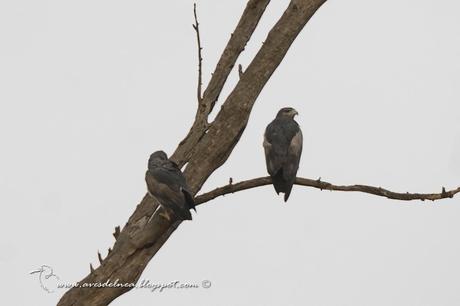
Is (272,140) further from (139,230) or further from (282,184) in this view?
(139,230)

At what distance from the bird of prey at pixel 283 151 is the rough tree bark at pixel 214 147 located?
3.54 ft

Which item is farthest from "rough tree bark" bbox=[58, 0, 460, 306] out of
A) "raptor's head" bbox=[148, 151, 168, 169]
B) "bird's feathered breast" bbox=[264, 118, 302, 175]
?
"bird's feathered breast" bbox=[264, 118, 302, 175]

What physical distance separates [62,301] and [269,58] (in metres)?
4.63

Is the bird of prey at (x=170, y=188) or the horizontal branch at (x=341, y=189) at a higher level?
the bird of prey at (x=170, y=188)

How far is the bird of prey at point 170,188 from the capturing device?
1176 cm

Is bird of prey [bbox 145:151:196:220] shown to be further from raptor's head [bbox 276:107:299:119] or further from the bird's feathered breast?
raptor's head [bbox 276:107:299:119]

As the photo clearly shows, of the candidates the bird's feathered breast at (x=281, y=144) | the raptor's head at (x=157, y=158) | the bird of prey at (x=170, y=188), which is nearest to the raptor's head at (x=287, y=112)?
the bird's feathered breast at (x=281, y=144)

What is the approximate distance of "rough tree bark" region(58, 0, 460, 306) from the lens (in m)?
11.9

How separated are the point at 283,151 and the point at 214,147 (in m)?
1.80

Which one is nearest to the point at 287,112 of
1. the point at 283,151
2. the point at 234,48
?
the point at 283,151

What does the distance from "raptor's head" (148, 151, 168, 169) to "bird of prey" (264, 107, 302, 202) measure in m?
1.66

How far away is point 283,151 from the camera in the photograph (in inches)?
551

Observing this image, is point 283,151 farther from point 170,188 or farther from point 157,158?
point 170,188

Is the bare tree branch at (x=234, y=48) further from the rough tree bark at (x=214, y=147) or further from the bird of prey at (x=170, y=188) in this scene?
the bird of prey at (x=170, y=188)
